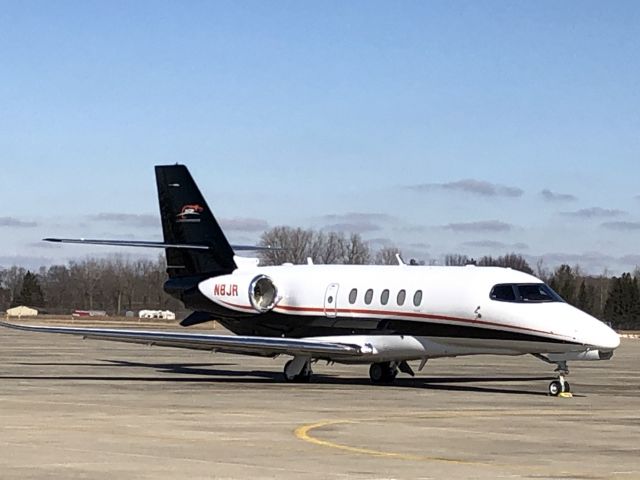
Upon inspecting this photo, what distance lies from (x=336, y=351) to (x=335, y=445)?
14220 millimetres

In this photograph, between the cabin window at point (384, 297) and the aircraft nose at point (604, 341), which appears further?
the cabin window at point (384, 297)

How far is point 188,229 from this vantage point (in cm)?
3741

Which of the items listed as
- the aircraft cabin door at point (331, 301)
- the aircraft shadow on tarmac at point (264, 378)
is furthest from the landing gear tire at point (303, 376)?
the aircraft cabin door at point (331, 301)

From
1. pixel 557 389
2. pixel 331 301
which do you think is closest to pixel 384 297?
pixel 331 301

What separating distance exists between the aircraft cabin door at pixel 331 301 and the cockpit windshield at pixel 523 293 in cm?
477

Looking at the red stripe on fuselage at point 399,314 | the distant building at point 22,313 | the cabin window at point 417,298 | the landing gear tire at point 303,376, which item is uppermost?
the cabin window at point 417,298

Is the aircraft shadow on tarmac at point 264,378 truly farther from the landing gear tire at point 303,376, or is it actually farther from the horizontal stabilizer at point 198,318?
the horizontal stabilizer at point 198,318

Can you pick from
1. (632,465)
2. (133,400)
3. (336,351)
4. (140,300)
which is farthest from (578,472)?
(140,300)

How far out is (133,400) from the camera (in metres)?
25.5

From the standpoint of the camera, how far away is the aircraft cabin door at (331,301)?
110 ft

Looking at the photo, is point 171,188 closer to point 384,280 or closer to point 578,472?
point 384,280

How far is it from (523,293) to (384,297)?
→ 12.6ft

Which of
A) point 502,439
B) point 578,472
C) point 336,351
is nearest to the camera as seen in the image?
point 578,472

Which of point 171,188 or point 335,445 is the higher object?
point 171,188
